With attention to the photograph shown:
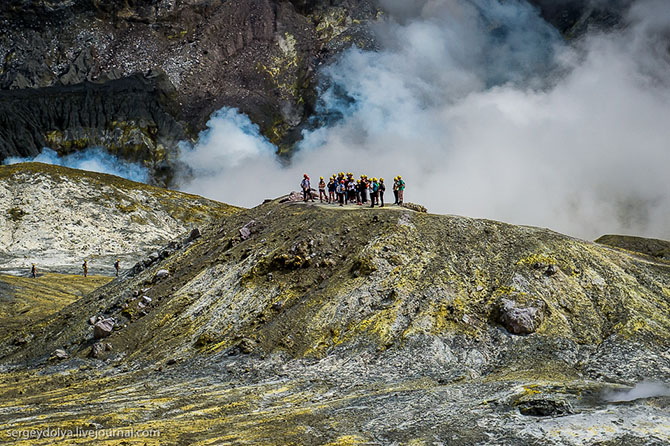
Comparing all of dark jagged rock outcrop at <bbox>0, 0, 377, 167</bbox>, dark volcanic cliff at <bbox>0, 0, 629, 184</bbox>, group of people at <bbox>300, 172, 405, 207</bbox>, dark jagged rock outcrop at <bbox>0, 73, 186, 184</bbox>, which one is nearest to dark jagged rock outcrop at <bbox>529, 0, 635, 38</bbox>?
dark volcanic cliff at <bbox>0, 0, 629, 184</bbox>

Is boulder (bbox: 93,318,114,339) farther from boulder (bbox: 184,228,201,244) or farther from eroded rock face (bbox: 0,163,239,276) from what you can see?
eroded rock face (bbox: 0,163,239,276)

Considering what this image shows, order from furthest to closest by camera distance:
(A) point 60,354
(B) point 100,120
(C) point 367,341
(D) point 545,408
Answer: (B) point 100,120 → (A) point 60,354 → (C) point 367,341 → (D) point 545,408

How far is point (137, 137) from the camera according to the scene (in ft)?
457

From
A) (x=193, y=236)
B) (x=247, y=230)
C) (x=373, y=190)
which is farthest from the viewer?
(x=193, y=236)

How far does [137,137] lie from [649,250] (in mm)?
115848

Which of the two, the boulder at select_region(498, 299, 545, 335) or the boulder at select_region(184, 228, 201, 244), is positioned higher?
the boulder at select_region(184, 228, 201, 244)

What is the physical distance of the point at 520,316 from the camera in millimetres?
21359

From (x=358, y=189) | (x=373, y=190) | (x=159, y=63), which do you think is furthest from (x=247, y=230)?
(x=159, y=63)

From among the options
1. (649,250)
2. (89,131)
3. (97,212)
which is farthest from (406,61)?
(649,250)

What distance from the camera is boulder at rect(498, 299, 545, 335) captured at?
2117 centimetres

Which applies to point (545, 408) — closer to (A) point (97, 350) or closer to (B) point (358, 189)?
(A) point (97, 350)

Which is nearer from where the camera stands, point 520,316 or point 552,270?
point 520,316

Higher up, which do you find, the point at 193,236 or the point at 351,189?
the point at 351,189

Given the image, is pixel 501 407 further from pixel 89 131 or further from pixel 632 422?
pixel 89 131
